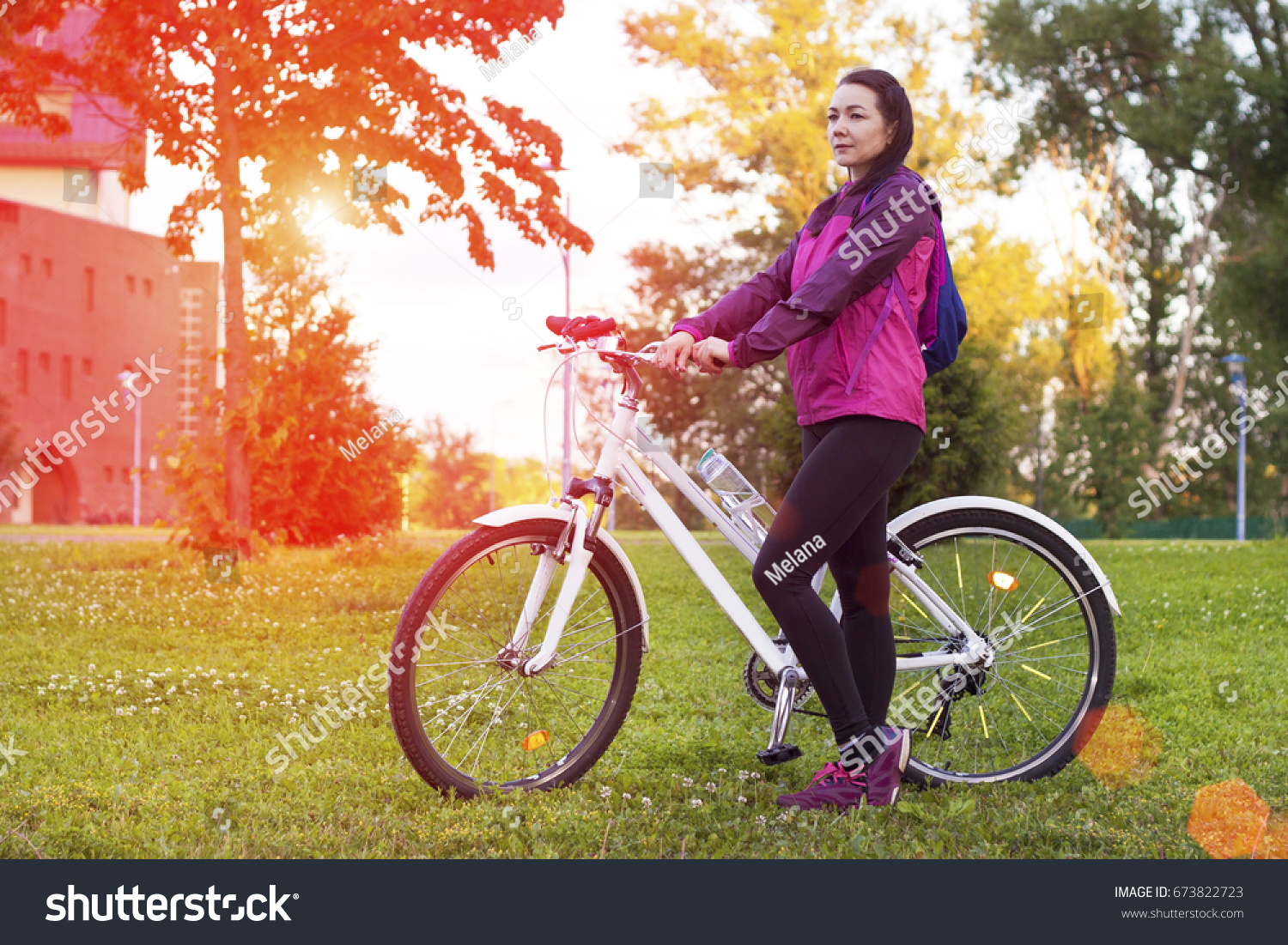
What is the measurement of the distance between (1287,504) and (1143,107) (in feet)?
63.6

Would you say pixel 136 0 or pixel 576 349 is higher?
pixel 136 0

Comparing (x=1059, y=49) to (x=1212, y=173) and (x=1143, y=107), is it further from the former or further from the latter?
(x=1212, y=173)

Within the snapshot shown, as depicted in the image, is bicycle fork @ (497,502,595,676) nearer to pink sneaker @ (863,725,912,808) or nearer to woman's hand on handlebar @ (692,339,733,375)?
woman's hand on handlebar @ (692,339,733,375)

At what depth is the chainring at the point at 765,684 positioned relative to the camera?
3.44 meters

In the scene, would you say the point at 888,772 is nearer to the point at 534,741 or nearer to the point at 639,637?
the point at 639,637

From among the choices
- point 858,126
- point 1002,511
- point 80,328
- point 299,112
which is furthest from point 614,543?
point 80,328

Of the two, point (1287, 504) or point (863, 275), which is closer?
point (863, 275)

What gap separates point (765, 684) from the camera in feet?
11.4

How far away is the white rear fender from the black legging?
45 centimetres

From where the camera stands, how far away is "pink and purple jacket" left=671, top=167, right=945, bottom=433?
2.91 metres

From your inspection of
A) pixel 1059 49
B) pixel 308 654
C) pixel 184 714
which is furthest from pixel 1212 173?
pixel 184 714

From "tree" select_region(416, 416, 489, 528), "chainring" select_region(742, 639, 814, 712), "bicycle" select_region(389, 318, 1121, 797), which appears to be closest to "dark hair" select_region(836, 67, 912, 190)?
"bicycle" select_region(389, 318, 1121, 797)

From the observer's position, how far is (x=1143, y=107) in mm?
15062

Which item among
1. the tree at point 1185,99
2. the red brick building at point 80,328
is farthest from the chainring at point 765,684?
the red brick building at point 80,328
